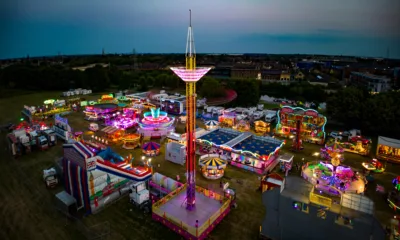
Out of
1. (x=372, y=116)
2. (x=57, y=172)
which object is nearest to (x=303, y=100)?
(x=372, y=116)

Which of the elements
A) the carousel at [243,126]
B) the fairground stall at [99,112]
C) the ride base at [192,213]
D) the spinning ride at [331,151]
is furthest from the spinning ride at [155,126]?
the spinning ride at [331,151]

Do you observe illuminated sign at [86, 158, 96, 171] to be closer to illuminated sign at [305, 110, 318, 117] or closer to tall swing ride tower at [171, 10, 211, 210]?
tall swing ride tower at [171, 10, 211, 210]

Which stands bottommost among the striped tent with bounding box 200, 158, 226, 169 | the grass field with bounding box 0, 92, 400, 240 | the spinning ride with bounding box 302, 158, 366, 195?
the grass field with bounding box 0, 92, 400, 240

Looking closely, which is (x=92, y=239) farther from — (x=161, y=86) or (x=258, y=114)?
(x=161, y=86)

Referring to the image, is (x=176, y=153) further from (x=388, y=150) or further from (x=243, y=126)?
(x=388, y=150)

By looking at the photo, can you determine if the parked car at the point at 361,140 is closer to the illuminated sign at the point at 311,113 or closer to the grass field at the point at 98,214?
the grass field at the point at 98,214

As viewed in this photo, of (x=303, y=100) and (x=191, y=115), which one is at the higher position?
(x=191, y=115)

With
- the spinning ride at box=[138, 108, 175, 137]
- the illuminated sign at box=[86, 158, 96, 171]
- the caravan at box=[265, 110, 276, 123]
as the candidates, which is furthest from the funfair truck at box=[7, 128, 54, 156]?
the caravan at box=[265, 110, 276, 123]
